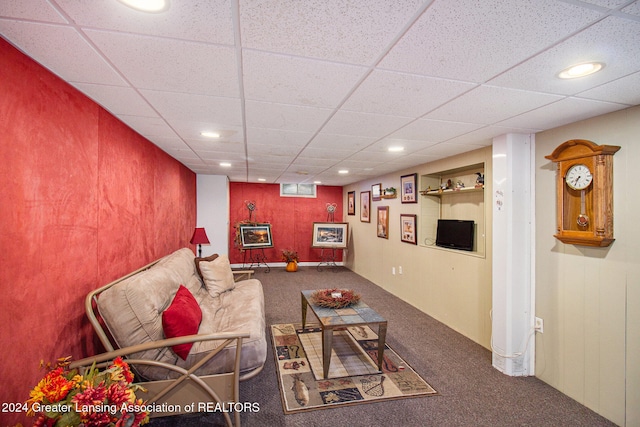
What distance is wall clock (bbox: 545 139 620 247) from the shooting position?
6.67 ft

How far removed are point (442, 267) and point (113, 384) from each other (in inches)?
146

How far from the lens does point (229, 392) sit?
1.93 m

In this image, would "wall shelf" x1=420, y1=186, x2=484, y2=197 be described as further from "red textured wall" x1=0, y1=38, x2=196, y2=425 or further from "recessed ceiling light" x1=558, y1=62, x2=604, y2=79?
"red textured wall" x1=0, y1=38, x2=196, y2=425

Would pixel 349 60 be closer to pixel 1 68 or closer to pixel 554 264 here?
pixel 1 68

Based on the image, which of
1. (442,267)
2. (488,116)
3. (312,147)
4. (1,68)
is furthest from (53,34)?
(442,267)

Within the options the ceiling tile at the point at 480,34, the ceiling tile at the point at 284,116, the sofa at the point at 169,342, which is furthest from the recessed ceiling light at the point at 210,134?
the ceiling tile at the point at 480,34

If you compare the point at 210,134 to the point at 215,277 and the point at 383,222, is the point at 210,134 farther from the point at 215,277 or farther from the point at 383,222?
the point at 383,222

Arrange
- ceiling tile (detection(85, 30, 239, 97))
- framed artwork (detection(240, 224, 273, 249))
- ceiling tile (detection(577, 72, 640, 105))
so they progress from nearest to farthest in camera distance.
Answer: ceiling tile (detection(85, 30, 239, 97)) → ceiling tile (detection(577, 72, 640, 105)) → framed artwork (detection(240, 224, 273, 249))

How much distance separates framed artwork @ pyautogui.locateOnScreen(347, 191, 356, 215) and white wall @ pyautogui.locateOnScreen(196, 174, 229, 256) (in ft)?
10.4

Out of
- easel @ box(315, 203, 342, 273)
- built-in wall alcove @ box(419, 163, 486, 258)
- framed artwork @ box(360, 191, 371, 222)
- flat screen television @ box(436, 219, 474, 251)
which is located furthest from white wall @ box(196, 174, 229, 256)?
flat screen television @ box(436, 219, 474, 251)

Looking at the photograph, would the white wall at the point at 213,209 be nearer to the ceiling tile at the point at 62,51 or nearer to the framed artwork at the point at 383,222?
the framed artwork at the point at 383,222

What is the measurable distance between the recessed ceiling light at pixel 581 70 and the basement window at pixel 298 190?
655 cm

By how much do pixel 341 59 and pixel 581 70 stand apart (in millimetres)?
Answer: 1224

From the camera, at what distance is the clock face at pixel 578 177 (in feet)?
7.04
